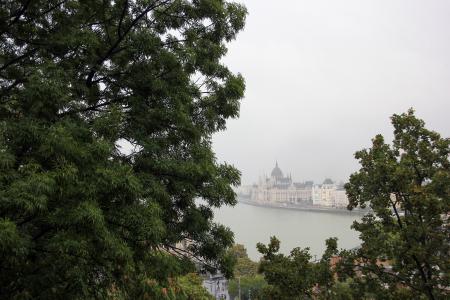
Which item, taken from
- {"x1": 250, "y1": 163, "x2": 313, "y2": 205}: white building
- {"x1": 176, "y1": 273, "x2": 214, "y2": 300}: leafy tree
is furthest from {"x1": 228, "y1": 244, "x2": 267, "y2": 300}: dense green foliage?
{"x1": 250, "y1": 163, "x2": 313, "y2": 205}: white building

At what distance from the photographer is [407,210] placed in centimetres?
497

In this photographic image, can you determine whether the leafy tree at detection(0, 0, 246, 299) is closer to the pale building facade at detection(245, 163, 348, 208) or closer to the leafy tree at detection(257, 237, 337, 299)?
the leafy tree at detection(257, 237, 337, 299)

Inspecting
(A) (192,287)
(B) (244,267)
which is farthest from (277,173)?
(A) (192,287)

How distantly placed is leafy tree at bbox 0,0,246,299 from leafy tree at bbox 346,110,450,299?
2.10m

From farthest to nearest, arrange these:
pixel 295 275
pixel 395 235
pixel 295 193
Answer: pixel 295 193
pixel 295 275
pixel 395 235

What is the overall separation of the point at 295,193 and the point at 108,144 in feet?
367

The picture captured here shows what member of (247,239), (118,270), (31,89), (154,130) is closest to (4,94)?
(31,89)

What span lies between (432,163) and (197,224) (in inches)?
127

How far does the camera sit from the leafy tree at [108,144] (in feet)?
7.71

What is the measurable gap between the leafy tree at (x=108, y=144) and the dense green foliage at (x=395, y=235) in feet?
5.18

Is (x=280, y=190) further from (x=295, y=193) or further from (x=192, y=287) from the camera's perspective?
(x=192, y=287)

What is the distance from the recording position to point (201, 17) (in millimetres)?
4207

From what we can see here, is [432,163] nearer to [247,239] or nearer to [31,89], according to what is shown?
[31,89]

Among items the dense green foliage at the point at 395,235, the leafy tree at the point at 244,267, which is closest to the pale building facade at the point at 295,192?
the leafy tree at the point at 244,267
